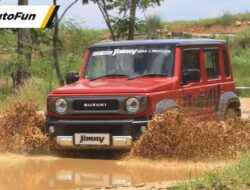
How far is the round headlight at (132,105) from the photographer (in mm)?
9195

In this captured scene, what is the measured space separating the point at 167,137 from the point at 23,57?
14601mm

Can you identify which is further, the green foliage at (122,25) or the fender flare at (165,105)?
the green foliage at (122,25)

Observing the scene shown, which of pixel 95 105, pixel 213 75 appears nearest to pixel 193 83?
pixel 213 75

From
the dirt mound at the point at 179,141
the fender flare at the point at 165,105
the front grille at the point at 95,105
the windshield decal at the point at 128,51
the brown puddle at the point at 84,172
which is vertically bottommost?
the brown puddle at the point at 84,172

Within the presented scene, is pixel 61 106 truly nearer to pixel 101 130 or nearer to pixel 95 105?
pixel 95 105

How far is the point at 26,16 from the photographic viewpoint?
24484 millimetres

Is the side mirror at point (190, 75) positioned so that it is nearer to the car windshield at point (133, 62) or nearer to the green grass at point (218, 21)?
the car windshield at point (133, 62)

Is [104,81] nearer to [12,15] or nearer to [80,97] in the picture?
[80,97]

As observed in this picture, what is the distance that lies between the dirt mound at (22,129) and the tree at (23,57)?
1167 centimetres

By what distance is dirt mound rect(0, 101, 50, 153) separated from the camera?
10016 millimetres

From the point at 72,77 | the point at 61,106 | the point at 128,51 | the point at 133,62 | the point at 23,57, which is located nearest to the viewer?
the point at 61,106

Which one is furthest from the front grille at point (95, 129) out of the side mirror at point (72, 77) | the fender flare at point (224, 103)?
the fender flare at point (224, 103)

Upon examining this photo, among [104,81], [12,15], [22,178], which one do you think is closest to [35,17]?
[12,15]

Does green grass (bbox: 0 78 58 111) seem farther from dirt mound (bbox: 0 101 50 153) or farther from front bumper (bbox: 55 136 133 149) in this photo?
front bumper (bbox: 55 136 133 149)
